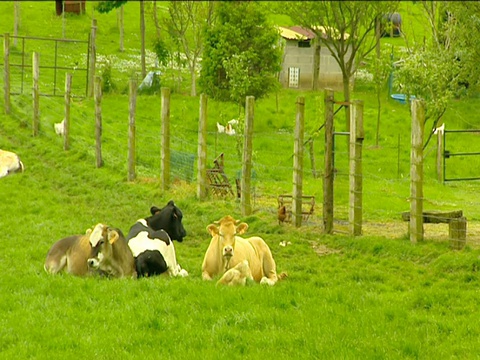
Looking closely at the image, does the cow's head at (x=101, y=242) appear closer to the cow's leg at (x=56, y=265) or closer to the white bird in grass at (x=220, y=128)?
the cow's leg at (x=56, y=265)

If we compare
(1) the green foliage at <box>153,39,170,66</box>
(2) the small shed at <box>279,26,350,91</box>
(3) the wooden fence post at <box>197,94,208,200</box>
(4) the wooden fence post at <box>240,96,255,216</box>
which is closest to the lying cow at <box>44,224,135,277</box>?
(4) the wooden fence post at <box>240,96,255,216</box>

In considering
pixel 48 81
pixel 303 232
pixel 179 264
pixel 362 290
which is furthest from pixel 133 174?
pixel 48 81

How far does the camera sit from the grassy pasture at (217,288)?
8.80 m

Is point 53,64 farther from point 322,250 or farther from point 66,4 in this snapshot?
point 66,4

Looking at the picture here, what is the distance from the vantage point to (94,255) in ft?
37.7

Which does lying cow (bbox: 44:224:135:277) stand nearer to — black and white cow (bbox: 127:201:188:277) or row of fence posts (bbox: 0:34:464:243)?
black and white cow (bbox: 127:201:188:277)

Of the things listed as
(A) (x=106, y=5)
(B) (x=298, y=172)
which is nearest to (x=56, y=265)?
(B) (x=298, y=172)

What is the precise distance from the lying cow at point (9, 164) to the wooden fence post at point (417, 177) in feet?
33.2

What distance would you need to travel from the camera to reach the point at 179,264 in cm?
1288

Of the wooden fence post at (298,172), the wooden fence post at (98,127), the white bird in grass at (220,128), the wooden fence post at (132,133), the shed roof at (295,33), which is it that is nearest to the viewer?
the wooden fence post at (298,172)

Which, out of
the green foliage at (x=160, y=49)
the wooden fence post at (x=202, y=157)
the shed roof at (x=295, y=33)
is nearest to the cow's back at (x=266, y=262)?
the wooden fence post at (x=202, y=157)

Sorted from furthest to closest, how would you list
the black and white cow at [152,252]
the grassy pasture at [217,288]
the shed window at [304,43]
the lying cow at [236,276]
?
the shed window at [304,43], the black and white cow at [152,252], the lying cow at [236,276], the grassy pasture at [217,288]

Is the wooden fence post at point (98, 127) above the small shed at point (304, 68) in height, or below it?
below

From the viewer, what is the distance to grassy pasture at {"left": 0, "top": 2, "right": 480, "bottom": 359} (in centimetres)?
880
